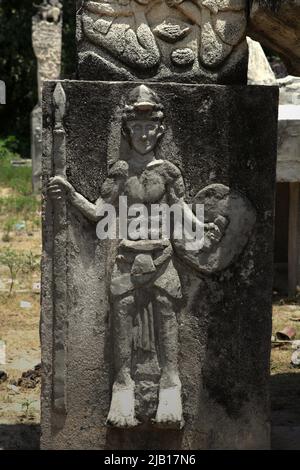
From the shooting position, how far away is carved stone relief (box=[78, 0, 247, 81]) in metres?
3.69

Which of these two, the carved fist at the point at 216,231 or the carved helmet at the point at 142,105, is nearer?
the carved helmet at the point at 142,105

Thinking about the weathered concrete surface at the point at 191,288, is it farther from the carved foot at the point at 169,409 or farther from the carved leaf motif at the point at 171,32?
the carved leaf motif at the point at 171,32

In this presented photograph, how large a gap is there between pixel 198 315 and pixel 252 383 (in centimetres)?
39

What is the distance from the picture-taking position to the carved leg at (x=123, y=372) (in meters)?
3.72

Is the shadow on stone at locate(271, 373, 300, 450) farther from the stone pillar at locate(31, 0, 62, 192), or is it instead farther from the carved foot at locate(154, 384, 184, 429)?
the stone pillar at locate(31, 0, 62, 192)

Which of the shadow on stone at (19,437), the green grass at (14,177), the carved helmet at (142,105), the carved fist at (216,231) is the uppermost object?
the green grass at (14,177)

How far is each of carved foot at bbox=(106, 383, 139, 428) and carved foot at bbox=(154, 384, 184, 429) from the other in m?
0.11

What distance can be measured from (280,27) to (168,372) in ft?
5.01

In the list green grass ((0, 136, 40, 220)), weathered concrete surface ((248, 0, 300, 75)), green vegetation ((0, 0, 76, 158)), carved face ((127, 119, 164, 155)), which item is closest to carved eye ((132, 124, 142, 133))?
carved face ((127, 119, 164, 155))

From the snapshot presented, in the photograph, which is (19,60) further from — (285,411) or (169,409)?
(169,409)

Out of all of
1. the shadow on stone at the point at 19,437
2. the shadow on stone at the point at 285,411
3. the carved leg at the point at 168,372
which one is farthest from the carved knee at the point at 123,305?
the shadow on stone at the point at 285,411

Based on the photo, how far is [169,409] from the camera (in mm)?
3734

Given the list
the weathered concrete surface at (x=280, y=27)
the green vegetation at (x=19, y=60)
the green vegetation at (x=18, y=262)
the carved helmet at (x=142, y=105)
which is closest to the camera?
the weathered concrete surface at (x=280, y=27)

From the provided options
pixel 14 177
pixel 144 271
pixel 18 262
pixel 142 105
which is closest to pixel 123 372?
pixel 144 271
